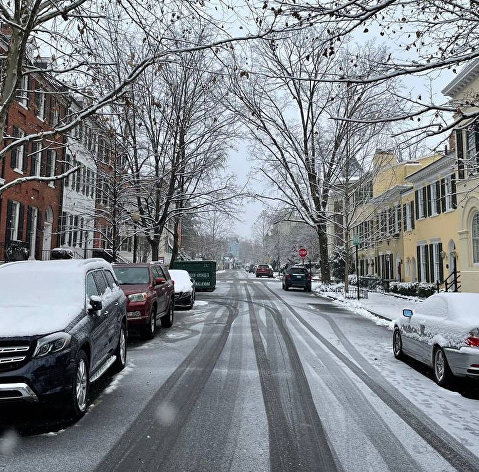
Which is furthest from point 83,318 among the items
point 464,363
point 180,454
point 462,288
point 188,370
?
point 462,288

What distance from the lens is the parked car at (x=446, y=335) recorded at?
6.67 meters

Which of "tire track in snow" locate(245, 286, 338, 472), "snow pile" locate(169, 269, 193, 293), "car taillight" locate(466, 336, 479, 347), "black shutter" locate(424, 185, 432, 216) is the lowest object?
"tire track in snow" locate(245, 286, 338, 472)

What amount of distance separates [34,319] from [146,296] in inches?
228

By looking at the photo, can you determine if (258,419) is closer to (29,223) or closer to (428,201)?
(29,223)

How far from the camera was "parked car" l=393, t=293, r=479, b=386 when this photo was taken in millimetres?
6672

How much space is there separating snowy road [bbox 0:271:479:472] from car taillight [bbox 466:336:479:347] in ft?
2.46

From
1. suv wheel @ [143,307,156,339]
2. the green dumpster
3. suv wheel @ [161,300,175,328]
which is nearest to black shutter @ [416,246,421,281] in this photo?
the green dumpster

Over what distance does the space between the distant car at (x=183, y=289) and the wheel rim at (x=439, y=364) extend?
1188cm

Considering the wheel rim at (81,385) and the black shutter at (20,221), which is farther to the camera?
the black shutter at (20,221)

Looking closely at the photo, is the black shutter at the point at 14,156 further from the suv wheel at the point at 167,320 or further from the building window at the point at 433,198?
the building window at the point at 433,198

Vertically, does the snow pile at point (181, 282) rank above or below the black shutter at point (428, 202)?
below

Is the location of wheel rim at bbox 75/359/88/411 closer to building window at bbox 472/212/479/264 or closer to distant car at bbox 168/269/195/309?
distant car at bbox 168/269/195/309

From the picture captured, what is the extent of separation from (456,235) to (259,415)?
21125mm

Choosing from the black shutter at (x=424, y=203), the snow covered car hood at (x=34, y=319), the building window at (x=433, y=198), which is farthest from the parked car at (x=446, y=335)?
the black shutter at (x=424, y=203)
